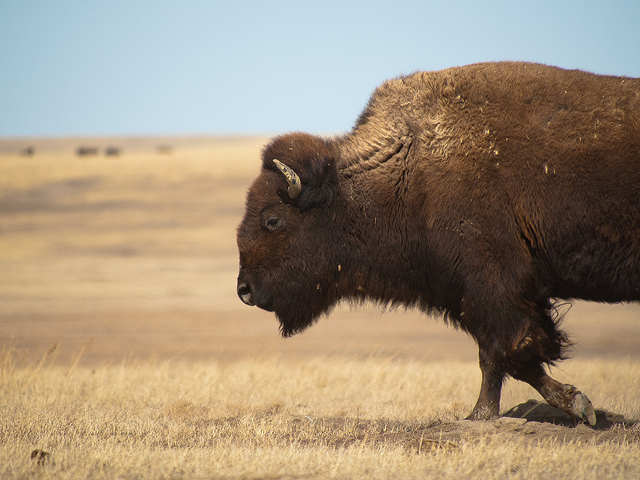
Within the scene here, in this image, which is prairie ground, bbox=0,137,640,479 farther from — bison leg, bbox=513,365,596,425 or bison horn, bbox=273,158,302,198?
bison horn, bbox=273,158,302,198

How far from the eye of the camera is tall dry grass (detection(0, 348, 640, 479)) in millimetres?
4367

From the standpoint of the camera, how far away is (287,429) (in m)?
5.56

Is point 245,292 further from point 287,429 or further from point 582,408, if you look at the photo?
point 582,408

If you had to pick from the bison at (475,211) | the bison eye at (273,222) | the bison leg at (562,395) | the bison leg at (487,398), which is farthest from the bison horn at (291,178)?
the bison leg at (562,395)

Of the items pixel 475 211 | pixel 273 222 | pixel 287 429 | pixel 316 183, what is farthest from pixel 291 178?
pixel 287 429

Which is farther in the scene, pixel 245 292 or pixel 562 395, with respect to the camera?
pixel 245 292

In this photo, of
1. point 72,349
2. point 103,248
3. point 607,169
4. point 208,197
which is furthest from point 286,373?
point 208,197

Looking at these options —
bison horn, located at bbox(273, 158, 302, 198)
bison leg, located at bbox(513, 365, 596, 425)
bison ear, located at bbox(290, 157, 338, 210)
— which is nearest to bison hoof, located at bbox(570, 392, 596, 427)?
bison leg, located at bbox(513, 365, 596, 425)

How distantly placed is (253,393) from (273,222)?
7.61ft

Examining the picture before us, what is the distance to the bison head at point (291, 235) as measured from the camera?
5883mm

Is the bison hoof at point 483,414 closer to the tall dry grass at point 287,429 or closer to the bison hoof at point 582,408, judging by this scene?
the tall dry grass at point 287,429

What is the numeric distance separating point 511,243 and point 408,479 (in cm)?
193

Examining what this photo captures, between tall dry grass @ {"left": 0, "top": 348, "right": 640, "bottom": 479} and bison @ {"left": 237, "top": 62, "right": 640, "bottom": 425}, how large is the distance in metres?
0.73

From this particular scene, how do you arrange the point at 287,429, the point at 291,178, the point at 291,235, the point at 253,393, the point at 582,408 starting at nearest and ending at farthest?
the point at 582,408 < the point at 287,429 < the point at 291,178 < the point at 291,235 < the point at 253,393
